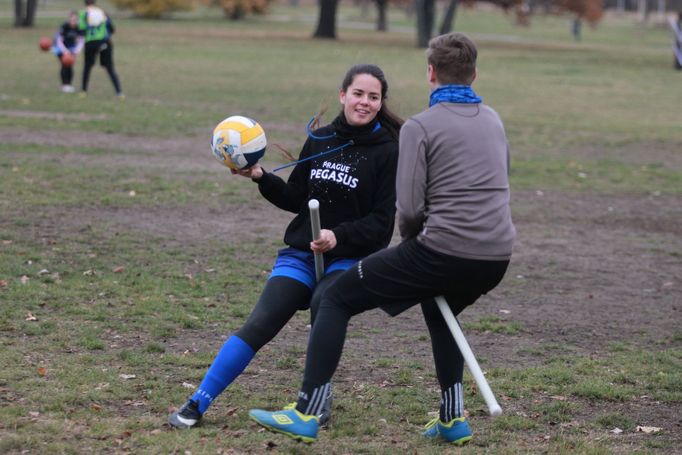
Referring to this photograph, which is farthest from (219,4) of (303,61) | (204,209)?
(204,209)

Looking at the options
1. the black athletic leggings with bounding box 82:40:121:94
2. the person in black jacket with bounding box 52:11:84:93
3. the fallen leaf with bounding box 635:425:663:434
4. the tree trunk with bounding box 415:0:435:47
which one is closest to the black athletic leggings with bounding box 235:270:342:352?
the fallen leaf with bounding box 635:425:663:434

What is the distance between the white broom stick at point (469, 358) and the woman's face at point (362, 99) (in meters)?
1.07

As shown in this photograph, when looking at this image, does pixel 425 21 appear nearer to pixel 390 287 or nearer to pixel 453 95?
pixel 453 95

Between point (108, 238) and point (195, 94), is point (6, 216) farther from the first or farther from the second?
point (195, 94)

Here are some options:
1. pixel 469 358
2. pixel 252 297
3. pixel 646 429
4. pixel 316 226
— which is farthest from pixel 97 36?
pixel 469 358

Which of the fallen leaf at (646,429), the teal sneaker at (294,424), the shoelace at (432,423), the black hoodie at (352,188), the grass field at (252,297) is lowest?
the grass field at (252,297)

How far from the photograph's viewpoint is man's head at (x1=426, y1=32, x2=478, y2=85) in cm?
503

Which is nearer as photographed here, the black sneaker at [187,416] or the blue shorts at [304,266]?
the black sneaker at [187,416]

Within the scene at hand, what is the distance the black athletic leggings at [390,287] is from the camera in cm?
503

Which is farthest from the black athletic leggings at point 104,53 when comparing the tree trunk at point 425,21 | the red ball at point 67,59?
the tree trunk at point 425,21

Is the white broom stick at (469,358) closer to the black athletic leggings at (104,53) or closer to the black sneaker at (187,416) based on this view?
the black sneaker at (187,416)

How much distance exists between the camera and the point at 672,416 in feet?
20.5

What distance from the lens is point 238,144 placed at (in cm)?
560

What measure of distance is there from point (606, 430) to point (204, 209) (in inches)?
286
